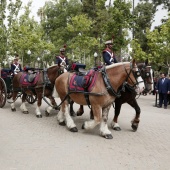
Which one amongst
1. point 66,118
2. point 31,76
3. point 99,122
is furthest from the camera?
point 31,76

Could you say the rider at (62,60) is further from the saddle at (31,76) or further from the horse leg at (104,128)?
the horse leg at (104,128)

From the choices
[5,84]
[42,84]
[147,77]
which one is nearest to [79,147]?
[147,77]

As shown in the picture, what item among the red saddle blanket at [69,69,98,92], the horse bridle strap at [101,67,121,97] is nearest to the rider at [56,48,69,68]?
the red saddle blanket at [69,69,98,92]

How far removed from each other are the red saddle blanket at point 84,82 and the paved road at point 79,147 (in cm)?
123

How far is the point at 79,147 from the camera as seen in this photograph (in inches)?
235

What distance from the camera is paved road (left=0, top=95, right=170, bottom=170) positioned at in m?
4.92

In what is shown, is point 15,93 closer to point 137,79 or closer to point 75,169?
point 137,79

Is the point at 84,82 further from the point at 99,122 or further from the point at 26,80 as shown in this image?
the point at 26,80

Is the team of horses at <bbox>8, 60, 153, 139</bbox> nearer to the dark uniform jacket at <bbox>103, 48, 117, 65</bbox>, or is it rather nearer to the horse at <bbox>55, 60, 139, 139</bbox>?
the horse at <bbox>55, 60, 139, 139</bbox>

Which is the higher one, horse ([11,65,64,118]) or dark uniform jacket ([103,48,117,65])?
dark uniform jacket ([103,48,117,65])

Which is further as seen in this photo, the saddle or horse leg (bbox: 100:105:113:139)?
the saddle

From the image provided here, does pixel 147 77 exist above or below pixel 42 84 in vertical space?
above

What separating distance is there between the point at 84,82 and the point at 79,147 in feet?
6.06

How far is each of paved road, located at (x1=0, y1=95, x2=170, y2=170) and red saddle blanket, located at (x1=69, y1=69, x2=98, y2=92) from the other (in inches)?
48.2
